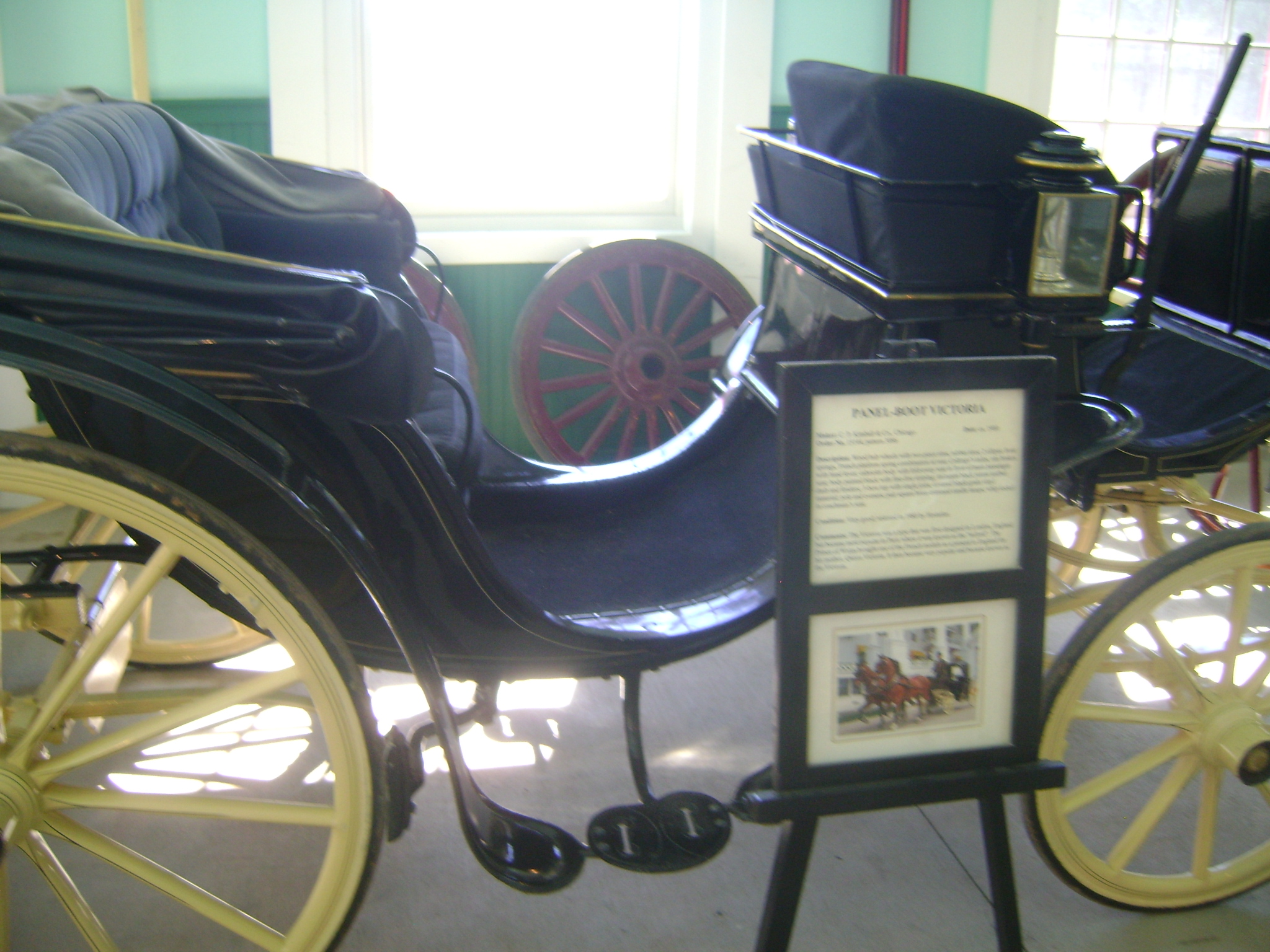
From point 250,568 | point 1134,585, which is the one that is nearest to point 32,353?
point 250,568

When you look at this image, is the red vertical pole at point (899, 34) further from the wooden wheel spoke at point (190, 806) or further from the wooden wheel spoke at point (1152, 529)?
the wooden wheel spoke at point (190, 806)

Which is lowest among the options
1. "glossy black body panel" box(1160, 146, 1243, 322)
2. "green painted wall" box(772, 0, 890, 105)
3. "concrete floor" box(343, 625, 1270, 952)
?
"concrete floor" box(343, 625, 1270, 952)

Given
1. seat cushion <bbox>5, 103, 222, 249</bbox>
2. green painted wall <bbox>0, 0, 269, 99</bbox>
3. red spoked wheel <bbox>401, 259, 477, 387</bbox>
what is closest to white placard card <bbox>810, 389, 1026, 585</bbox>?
seat cushion <bbox>5, 103, 222, 249</bbox>

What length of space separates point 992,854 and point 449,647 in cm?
78

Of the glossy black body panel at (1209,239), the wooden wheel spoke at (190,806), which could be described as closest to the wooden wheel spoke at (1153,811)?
the glossy black body panel at (1209,239)

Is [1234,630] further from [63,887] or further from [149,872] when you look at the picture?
[63,887]

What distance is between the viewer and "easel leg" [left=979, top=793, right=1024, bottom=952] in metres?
1.28

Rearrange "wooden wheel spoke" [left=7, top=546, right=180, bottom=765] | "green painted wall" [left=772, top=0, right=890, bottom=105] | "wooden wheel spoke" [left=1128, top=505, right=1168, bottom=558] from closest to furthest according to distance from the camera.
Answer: "wooden wheel spoke" [left=7, top=546, right=180, bottom=765], "wooden wheel spoke" [left=1128, top=505, right=1168, bottom=558], "green painted wall" [left=772, top=0, right=890, bottom=105]

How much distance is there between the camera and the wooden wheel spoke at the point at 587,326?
3271mm

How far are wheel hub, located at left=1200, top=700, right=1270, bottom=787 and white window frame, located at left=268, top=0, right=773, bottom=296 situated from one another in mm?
2310

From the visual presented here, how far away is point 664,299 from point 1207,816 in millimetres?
2255

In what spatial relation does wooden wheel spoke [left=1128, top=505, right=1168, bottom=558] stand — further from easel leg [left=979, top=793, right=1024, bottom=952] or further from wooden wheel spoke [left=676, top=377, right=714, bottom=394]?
wooden wheel spoke [left=676, top=377, right=714, bottom=394]

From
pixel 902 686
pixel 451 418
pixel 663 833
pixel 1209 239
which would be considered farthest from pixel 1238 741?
pixel 451 418

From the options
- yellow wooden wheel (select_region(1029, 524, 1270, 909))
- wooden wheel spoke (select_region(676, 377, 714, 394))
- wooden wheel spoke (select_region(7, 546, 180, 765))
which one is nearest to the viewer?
wooden wheel spoke (select_region(7, 546, 180, 765))
